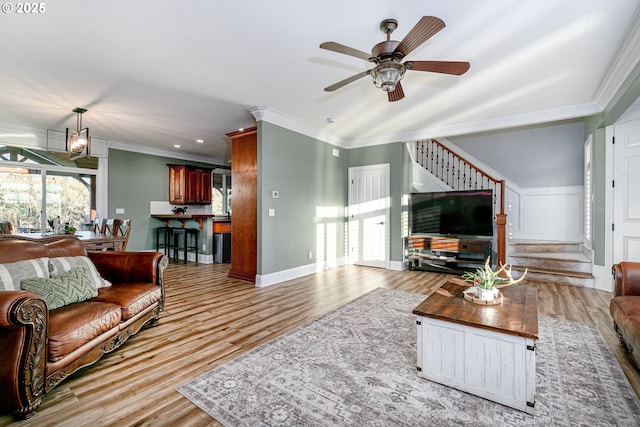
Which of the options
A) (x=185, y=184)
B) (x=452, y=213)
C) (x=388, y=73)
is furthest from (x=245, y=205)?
(x=452, y=213)

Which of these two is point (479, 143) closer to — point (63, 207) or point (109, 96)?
point (109, 96)

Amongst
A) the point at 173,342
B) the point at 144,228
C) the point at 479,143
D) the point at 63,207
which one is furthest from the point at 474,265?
the point at 63,207

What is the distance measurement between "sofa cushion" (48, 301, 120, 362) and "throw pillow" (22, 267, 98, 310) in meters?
0.06

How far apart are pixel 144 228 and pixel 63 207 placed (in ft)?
4.97

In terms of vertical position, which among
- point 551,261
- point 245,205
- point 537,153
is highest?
point 537,153

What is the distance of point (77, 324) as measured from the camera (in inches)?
72.3

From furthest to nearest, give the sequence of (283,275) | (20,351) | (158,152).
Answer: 1. (158,152)
2. (283,275)
3. (20,351)

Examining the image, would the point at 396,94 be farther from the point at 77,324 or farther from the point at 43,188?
the point at 43,188

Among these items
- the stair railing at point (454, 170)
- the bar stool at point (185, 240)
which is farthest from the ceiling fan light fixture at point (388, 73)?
the bar stool at point (185, 240)

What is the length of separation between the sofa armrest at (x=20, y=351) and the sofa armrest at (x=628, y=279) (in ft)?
13.8

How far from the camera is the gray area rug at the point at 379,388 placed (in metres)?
1.57

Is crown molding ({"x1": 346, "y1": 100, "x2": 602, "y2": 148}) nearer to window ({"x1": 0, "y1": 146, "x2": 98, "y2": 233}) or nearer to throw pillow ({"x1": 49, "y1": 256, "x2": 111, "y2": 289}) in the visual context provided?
throw pillow ({"x1": 49, "y1": 256, "x2": 111, "y2": 289})

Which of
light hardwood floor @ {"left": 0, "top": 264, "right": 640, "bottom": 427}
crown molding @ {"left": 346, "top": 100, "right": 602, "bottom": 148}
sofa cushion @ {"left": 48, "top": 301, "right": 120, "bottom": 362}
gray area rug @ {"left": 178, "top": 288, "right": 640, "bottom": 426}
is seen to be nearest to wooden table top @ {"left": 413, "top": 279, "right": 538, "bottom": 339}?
gray area rug @ {"left": 178, "top": 288, "right": 640, "bottom": 426}

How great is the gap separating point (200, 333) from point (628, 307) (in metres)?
3.47
